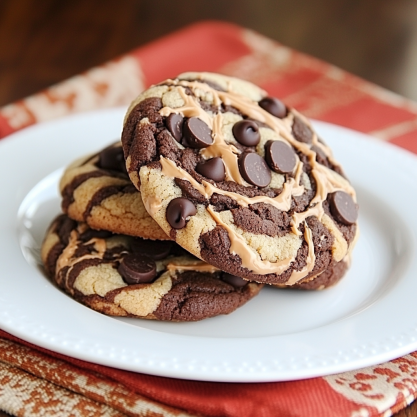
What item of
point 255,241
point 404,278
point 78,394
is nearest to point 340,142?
point 404,278

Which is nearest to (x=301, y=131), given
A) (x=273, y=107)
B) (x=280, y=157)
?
(x=273, y=107)

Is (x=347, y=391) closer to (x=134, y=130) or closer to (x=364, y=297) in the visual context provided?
(x=364, y=297)

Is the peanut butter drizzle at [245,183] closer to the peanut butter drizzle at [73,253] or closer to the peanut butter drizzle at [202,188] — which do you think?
the peanut butter drizzle at [202,188]

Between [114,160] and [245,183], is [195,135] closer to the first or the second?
[245,183]

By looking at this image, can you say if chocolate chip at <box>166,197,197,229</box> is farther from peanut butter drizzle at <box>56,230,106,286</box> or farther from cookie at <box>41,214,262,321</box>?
peanut butter drizzle at <box>56,230,106,286</box>

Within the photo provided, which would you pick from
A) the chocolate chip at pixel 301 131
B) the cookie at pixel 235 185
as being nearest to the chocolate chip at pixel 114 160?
the cookie at pixel 235 185

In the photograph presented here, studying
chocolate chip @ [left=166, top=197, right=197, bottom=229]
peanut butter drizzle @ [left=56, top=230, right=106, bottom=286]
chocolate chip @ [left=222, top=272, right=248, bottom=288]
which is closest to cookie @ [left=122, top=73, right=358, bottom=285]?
chocolate chip @ [left=166, top=197, right=197, bottom=229]
